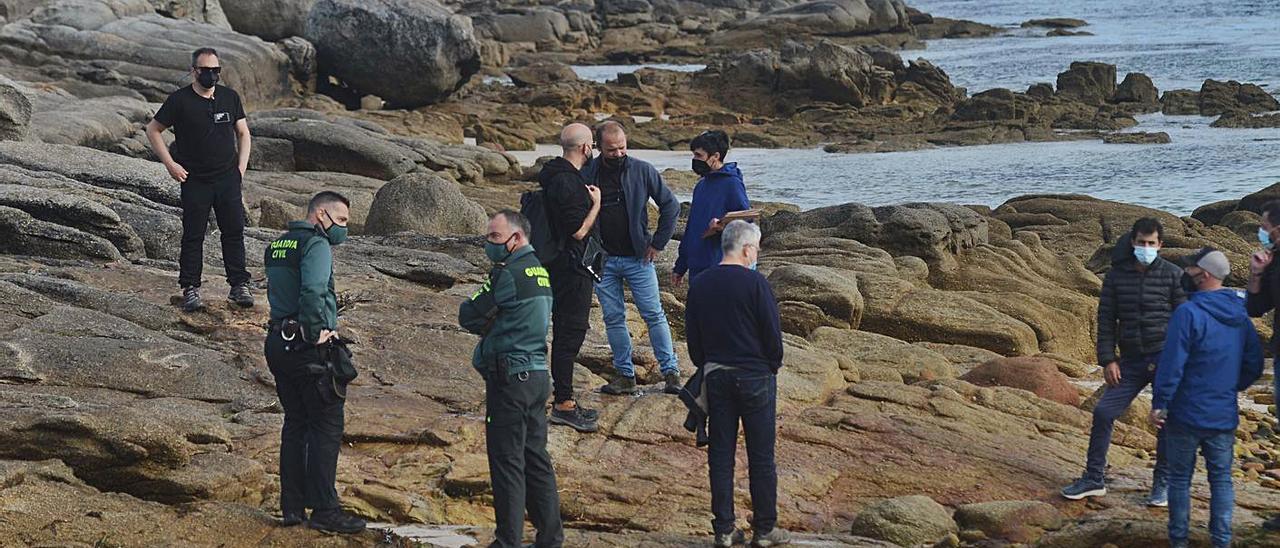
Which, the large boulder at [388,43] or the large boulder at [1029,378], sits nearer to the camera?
the large boulder at [1029,378]

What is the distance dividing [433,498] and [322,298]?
178cm

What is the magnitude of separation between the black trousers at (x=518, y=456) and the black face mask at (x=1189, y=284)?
152 inches

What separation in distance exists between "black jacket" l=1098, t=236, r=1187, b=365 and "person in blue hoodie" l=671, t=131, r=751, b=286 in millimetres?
2599

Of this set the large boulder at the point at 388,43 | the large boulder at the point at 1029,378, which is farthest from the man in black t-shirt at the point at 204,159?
the large boulder at the point at 388,43

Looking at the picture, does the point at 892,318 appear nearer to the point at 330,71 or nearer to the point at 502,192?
the point at 502,192

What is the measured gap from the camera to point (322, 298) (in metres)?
7.24

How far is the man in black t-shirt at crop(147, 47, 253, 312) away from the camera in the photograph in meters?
10.5

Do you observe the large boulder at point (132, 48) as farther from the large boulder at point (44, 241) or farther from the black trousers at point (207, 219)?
the black trousers at point (207, 219)

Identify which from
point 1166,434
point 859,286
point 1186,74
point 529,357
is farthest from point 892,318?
point 1186,74

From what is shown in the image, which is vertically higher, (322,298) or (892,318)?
(322,298)

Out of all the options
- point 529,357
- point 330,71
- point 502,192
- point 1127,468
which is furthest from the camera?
point 330,71

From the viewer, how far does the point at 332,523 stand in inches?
286

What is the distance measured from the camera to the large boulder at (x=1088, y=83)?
46.2m

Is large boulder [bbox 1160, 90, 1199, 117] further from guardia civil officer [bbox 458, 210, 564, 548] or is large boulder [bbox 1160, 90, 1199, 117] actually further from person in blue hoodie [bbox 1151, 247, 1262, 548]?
guardia civil officer [bbox 458, 210, 564, 548]
